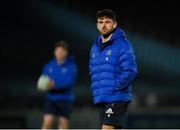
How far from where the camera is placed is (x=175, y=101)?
10.3 metres

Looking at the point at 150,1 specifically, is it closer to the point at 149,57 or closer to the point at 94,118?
the point at 149,57

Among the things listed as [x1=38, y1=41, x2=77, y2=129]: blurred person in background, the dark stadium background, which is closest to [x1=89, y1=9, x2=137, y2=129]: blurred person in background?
[x1=38, y1=41, x2=77, y2=129]: blurred person in background

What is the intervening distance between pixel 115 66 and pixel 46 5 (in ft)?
19.0

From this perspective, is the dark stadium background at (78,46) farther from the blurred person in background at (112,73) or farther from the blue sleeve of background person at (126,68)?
the blue sleeve of background person at (126,68)

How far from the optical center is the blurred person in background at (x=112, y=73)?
5164mm

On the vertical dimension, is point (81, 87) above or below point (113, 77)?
above

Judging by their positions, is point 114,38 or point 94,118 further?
point 94,118

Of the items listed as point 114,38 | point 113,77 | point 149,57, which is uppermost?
point 149,57

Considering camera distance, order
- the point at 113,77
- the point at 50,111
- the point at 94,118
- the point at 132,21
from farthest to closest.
A: 1. the point at 132,21
2. the point at 94,118
3. the point at 50,111
4. the point at 113,77

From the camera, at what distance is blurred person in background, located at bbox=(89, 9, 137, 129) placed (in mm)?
5164

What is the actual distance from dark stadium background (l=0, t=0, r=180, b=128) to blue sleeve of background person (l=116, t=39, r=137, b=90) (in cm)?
505

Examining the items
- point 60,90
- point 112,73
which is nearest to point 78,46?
point 60,90

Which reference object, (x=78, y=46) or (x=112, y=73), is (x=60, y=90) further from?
(x=112, y=73)

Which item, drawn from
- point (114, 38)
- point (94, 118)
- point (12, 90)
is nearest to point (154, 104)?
point (94, 118)
